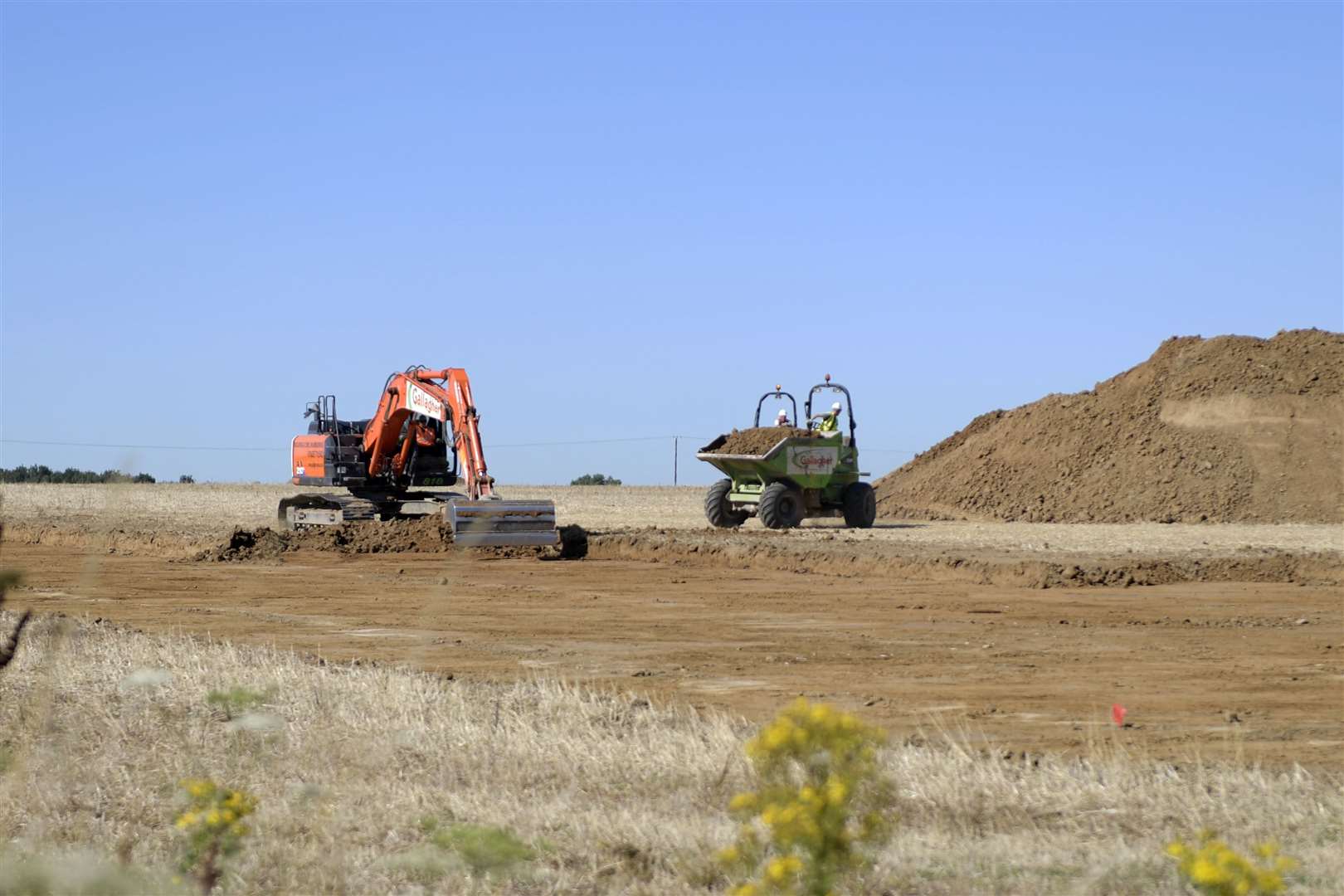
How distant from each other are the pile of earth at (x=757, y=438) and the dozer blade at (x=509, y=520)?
8153 millimetres

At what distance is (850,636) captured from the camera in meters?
13.3

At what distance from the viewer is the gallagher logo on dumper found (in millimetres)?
30203

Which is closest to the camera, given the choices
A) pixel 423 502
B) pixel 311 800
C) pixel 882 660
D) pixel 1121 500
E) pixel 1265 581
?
pixel 311 800

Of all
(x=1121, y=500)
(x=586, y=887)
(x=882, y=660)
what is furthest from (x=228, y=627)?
(x=1121, y=500)

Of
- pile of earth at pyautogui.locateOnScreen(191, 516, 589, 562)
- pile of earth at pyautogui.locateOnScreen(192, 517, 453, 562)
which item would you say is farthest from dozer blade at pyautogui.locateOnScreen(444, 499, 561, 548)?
pile of earth at pyautogui.locateOnScreen(192, 517, 453, 562)

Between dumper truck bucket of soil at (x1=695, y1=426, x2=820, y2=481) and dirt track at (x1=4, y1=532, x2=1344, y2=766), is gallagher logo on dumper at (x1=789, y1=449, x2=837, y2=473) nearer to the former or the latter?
dumper truck bucket of soil at (x1=695, y1=426, x2=820, y2=481)

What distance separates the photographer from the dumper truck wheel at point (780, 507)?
30000mm

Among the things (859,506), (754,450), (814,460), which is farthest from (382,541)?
(859,506)

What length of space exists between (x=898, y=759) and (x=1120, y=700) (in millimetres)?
3077

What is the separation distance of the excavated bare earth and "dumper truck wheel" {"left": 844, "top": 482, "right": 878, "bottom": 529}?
12.1ft

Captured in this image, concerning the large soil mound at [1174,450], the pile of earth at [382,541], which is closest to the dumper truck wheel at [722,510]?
the pile of earth at [382,541]

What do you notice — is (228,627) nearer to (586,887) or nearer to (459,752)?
(459,752)

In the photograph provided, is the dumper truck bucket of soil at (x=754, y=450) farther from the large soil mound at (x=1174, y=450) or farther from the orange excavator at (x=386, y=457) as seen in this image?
the large soil mound at (x=1174, y=450)

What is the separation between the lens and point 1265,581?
18.8 meters
